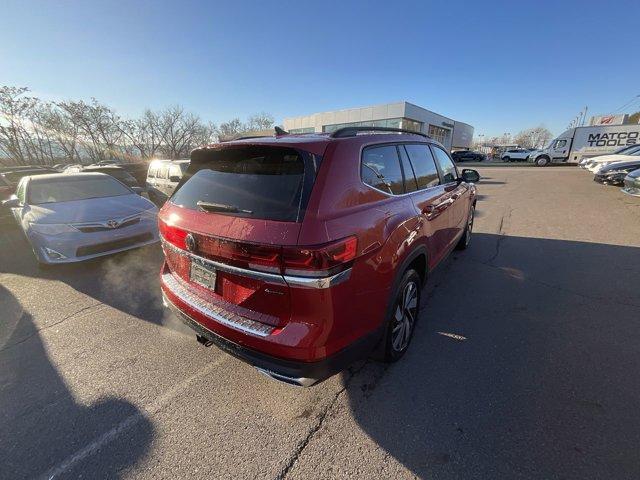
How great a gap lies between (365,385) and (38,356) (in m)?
3.09

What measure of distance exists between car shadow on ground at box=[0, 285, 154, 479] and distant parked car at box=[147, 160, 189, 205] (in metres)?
→ 7.33

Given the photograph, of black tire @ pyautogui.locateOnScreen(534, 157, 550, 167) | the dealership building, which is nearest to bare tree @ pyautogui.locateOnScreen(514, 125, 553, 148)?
the dealership building

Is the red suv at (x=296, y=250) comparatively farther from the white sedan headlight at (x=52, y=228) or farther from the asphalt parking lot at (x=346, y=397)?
the white sedan headlight at (x=52, y=228)

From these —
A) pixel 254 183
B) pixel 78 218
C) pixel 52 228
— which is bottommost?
pixel 52 228

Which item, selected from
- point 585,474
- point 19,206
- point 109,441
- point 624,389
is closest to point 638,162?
point 624,389

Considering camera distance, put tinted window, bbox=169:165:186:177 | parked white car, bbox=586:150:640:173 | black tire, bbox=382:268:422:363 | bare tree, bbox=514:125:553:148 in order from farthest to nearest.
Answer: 1. bare tree, bbox=514:125:553:148
2. parked white car, bbox=586:150:640:173
3. tinted window, bbox=169:165:186:177
4. black tire, bbox=382:268:422:363

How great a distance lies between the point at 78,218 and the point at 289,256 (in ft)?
15.4

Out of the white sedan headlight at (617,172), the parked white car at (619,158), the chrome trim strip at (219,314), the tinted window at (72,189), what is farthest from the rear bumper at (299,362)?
the parked white car at (619,158)

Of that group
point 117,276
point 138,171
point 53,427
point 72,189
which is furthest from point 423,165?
point 138,171

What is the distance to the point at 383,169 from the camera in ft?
8.11

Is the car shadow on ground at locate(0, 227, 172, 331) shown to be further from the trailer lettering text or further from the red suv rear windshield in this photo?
the trailer lettering text

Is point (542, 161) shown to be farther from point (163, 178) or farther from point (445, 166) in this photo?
point (163, 178)

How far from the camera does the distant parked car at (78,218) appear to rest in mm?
4496

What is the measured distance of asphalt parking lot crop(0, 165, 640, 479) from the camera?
1.85 m
